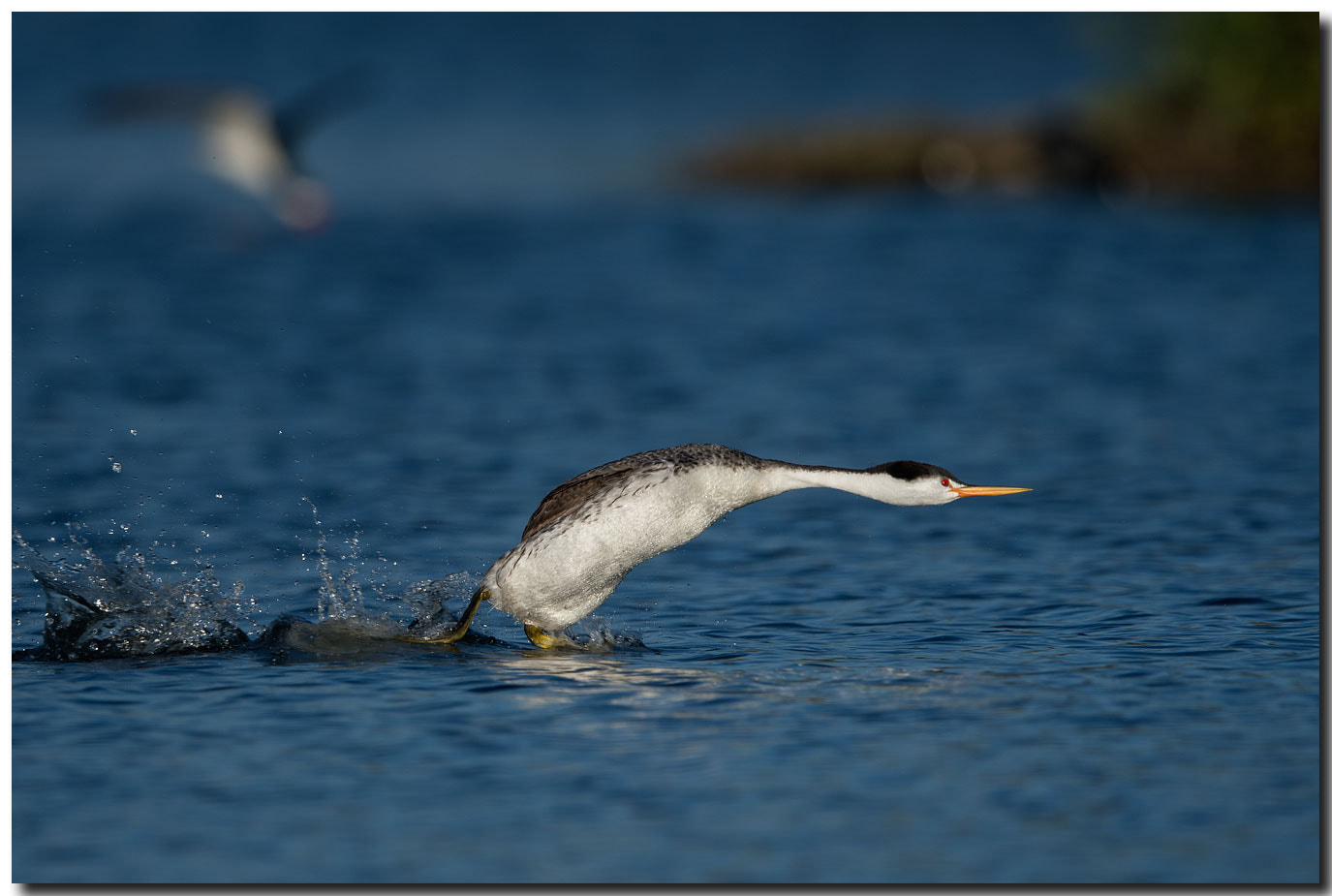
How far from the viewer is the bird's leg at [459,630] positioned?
350 inches

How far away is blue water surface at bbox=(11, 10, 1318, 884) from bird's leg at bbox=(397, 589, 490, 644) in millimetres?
98

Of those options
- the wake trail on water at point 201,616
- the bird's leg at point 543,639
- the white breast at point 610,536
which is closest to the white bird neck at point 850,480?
the white breast at point 610,536

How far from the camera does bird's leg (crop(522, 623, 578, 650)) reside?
9039 millimetres

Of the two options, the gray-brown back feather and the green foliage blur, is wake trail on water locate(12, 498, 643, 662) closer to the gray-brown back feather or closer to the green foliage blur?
the gray-brown back feather

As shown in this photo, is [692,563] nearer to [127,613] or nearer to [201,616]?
[201,616]

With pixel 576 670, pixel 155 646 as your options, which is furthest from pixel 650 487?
pixel 155 646

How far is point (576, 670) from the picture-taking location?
841cm

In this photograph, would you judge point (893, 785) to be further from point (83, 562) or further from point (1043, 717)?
point (83, 562)

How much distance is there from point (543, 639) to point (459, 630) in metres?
0.48

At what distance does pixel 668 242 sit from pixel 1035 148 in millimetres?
8832

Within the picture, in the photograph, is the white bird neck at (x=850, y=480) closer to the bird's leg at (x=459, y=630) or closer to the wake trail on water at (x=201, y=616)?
the wake trail on water at (x=201, y=616)

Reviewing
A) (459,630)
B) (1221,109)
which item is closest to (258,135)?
(459,630)

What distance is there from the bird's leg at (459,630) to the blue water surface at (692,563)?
0.10m

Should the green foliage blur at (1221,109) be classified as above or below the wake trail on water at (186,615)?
above
